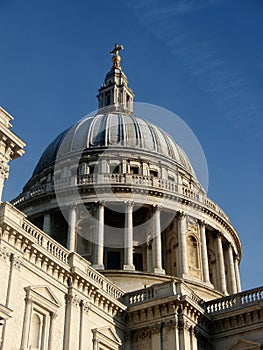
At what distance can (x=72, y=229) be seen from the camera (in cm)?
4462

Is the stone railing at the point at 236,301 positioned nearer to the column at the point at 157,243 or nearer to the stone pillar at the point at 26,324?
the column at the point at 157,243

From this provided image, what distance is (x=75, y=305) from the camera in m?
29.1

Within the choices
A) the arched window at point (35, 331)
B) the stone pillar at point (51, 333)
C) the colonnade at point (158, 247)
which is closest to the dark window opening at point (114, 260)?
the colonnade at point (158, 247)

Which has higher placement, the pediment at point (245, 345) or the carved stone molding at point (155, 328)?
→ the carved stone molding at point (155, 328)

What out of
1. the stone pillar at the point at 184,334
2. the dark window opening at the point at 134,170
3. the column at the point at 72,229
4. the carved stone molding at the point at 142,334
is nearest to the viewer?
the stone pillar at the point at 184,334

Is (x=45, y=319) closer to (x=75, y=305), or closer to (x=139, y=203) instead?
(x=75, y=305)

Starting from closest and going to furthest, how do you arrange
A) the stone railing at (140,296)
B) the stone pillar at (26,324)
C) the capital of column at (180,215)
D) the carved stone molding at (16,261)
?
the stone pillar at (26,324)
the carved stone molding at (16,261)
the stone railing at (140,296)
the capital of column at (180,215)

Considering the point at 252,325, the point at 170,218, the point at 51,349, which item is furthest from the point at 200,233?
the point at 51,349

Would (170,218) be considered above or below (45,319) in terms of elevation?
above

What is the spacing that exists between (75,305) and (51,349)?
2.79 m

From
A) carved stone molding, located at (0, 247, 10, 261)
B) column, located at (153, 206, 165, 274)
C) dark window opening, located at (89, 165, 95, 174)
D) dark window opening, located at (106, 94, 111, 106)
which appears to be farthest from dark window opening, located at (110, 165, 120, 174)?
carved stone molding, located at (0, 247, 10, 261)

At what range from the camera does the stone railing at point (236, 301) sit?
109 feet

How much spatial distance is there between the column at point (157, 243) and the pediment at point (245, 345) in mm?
11080

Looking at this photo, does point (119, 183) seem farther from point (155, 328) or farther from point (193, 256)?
point (155, 328)
